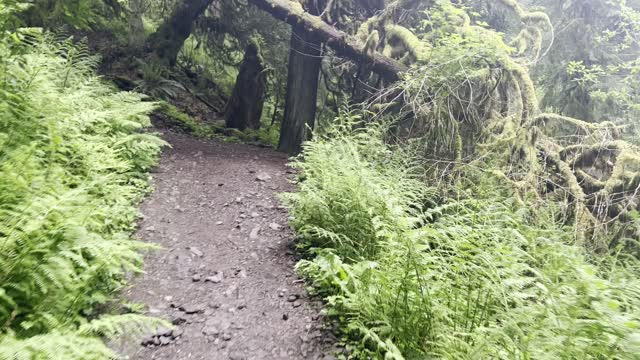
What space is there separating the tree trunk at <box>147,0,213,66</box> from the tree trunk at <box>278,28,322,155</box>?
3850 mm

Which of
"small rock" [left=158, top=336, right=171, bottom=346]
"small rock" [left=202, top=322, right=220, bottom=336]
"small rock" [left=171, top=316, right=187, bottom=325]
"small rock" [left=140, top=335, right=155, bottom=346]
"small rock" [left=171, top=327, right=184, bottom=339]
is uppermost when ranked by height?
"small rock" [left=140, top=335, right=155, bottom=346]

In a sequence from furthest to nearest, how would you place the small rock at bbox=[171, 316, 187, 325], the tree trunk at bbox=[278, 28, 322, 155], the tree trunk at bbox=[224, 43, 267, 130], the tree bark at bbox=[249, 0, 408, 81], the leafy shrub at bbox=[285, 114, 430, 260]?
1. the tree trunk at bbox=[224, 43, 267, 130]
2. the tree trunk at bbox=[278, 28, 322, 155]
3. the tree bark at bbox=[249, 0, 408, 81]
4. the leafy shrub at bbox=[285, 114, 430, 260]
5. the small rock at bbox=[171, 316, 187, 325]

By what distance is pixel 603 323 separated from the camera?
211 cm

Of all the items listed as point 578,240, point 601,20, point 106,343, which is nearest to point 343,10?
point 601,20

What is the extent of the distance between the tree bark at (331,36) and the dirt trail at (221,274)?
3828 mm

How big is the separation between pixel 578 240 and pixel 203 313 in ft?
16.3

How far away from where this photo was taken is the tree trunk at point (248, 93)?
1183cm

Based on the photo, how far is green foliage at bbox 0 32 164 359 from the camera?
2.62 m

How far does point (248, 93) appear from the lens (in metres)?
12.1

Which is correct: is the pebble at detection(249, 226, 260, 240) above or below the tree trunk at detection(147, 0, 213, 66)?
below

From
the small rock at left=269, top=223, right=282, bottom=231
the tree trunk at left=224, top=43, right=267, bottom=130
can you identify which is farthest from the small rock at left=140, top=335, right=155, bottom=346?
the tree trunk at left=224, top=43, right=267, bottom=130

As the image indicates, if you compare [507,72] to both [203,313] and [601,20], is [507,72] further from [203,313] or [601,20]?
[601,20]

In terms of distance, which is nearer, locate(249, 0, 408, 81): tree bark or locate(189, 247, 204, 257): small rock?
locate(189, 247, 204, 257): small rock

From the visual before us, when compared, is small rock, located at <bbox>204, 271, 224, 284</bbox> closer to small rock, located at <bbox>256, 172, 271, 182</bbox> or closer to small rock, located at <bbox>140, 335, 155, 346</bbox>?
small rock, located at <bbox>140, 335, 155, 346</bbox>
